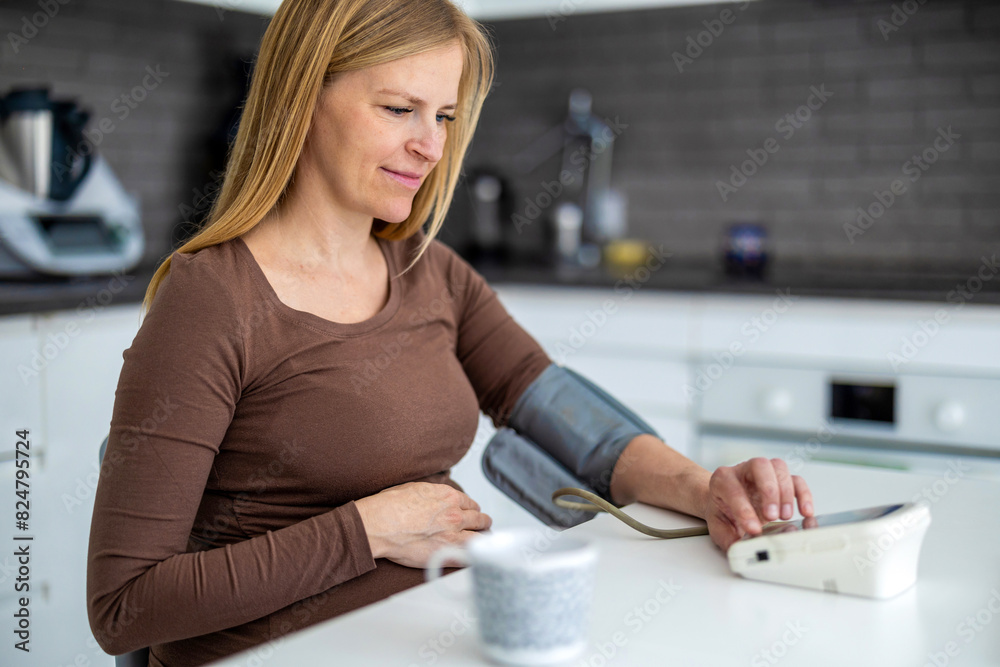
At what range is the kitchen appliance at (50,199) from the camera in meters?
2.19

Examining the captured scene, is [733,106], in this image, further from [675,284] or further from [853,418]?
[853,418]

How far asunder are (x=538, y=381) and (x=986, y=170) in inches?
82.3

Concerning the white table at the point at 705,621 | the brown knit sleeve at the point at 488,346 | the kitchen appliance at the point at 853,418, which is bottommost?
the kitchen appliance at the point at 853,418

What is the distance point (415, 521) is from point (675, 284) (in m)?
1.68

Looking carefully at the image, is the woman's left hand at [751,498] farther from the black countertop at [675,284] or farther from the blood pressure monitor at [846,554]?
the black countertop at [675,284]

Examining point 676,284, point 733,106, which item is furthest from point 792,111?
point 676,284

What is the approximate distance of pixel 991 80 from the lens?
8.94 ft

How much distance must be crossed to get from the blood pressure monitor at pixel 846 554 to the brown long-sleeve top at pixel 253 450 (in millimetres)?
395

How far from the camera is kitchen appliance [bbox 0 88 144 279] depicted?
7.18 ft

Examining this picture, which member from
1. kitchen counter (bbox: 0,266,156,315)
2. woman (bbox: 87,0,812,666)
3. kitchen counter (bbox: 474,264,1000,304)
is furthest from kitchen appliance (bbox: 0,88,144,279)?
woman (bbox: 87,0,812,666)

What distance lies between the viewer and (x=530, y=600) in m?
0.63

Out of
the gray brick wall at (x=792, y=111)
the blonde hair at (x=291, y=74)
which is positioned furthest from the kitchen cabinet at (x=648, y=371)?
the blonde hair at (x=291, y=74)

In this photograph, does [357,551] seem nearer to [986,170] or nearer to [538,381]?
[538,381]

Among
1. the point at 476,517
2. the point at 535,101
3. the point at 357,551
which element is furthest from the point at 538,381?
the point at 535,101
